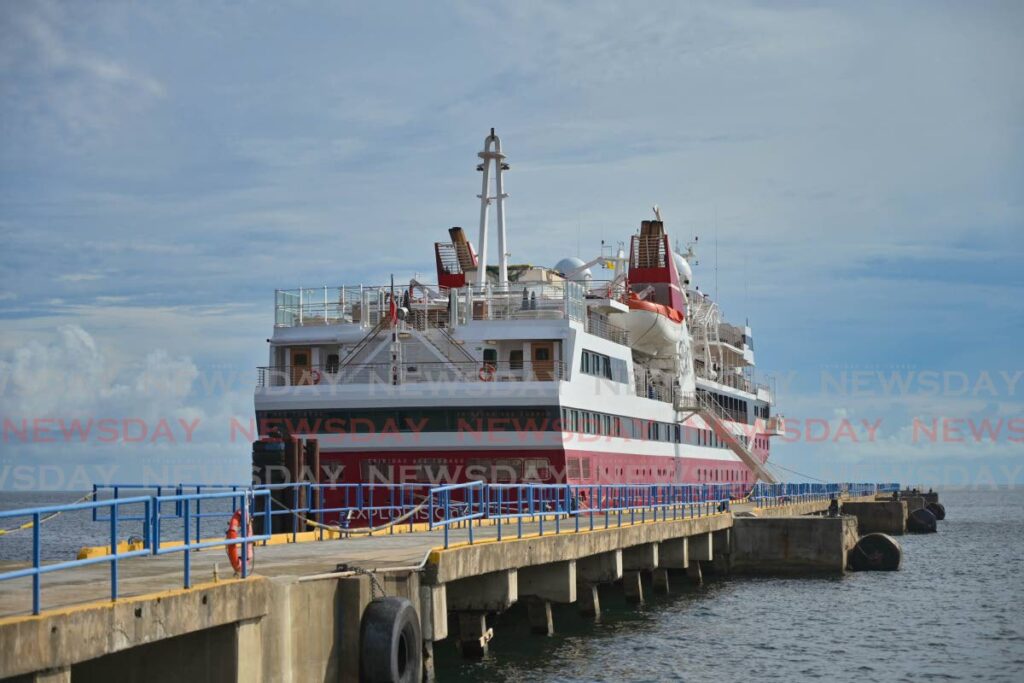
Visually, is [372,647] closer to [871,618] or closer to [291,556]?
[291,556]

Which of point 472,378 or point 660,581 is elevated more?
point 472,378

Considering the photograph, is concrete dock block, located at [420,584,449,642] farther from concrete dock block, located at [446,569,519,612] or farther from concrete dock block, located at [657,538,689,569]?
concrete dock block, located at [657,538,689,569]

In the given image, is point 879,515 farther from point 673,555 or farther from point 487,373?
point 487,373

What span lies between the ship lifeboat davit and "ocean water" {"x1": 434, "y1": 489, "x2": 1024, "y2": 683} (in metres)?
12.7

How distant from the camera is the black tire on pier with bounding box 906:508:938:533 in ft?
271

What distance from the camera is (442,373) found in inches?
1585

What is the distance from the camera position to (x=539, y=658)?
2605 cm

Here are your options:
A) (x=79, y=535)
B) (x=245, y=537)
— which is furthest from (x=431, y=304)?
(x=79, y=535)

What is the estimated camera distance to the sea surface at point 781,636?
25672 mm

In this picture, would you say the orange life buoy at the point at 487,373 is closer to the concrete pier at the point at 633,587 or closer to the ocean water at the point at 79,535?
the concrete pier at the point at 633,587

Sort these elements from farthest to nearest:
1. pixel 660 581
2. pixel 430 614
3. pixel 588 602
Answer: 1. pixel 660 581
2. pixel 588 602
3. pixel 430 614

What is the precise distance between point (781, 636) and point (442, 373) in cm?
1416

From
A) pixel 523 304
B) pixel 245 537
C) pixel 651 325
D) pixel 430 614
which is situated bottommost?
pixel 430 614

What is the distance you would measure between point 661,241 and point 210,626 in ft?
153
